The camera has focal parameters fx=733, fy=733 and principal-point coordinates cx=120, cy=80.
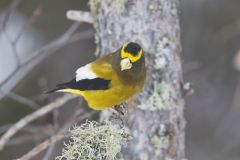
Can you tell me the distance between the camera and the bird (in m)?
3.69

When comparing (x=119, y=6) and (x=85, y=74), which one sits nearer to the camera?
(x=85, y=74)

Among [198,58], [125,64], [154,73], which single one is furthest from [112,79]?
[198,58]

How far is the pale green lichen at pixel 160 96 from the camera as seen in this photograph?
3.96m

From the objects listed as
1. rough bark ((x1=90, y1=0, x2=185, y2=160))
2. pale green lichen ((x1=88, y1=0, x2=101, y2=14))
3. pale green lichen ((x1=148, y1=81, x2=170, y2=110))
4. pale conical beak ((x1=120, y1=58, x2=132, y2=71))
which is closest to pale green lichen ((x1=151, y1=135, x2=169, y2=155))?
rough bark ((x1=90, y1=0, x2=185, y2=160))

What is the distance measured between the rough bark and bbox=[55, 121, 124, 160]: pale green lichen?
2.18 feet

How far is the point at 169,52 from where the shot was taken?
4.01 meters

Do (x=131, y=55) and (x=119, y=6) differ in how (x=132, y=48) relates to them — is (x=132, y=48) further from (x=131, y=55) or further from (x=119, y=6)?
(x=119, y=6)

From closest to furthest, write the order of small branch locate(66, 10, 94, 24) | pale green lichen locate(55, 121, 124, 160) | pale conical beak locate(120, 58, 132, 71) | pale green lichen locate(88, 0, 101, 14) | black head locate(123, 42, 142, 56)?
pale green lichen locate(55, 121, 124, 160), black head locate(123, 42, 142, 56), pale conical beak locate(120, 58, 132, 71), pale green lichen locate(88, 0, 101, 14), small branch locate(66, 10, 94, 24)

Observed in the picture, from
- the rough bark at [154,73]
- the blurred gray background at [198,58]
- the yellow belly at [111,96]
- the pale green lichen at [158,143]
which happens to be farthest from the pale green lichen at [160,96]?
the blurred gray background at [198,58]

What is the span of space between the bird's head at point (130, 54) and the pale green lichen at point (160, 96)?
26cm

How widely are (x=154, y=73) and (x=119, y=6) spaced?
41cm

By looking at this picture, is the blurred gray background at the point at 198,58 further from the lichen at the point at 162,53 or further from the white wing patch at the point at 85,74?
the white wing patch at the point at 85,74

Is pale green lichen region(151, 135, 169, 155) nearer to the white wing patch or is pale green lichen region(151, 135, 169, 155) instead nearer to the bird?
the bird

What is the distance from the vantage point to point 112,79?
3.78 m
